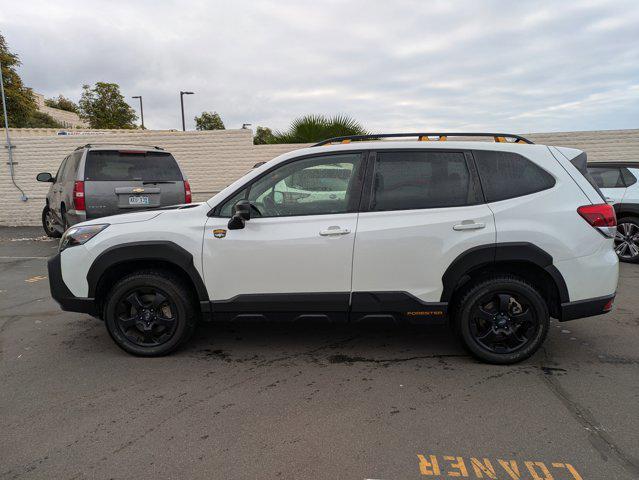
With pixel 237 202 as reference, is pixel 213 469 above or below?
below

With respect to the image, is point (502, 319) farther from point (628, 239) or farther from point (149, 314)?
point (628, 239)

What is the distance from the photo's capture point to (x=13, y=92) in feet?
117

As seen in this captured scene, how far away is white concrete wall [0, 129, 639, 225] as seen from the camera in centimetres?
1250

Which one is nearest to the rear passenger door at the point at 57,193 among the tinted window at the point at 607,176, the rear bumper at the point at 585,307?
the rear bumper at the point at 585,307

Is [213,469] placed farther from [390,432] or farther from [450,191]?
[450,191]

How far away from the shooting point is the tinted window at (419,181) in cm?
376

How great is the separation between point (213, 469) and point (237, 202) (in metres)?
2.02

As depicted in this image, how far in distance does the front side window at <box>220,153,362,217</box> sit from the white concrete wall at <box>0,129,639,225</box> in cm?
843

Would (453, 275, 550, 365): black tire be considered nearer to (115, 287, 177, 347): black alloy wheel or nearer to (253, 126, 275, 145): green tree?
(115, 287, 177, 347): black alloy wheel

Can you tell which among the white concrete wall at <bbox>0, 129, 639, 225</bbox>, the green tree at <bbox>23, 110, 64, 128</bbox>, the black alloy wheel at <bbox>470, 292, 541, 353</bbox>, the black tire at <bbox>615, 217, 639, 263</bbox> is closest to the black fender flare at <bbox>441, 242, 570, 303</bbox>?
the black alloy wheel at <bbox>470, 292, 541, 353</bbox>

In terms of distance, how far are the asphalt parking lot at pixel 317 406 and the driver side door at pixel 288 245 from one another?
580 millimetres

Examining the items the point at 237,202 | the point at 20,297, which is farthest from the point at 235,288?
the point at 20,297

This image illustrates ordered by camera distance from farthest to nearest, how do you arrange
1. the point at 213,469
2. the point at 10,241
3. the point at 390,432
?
the point at 10,241 → the point at 390,432 → the point at 213,469

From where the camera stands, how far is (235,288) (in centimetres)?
383
